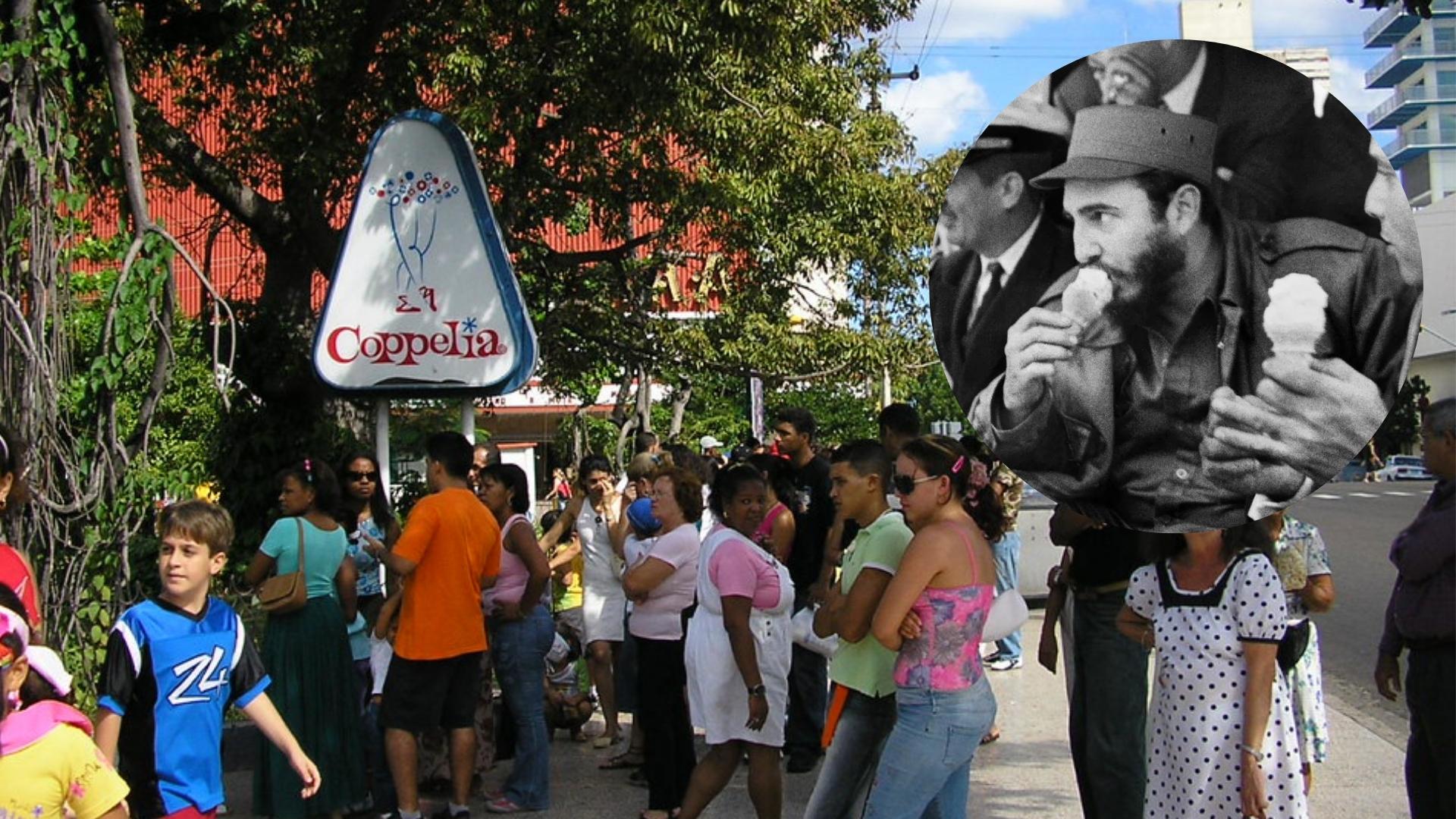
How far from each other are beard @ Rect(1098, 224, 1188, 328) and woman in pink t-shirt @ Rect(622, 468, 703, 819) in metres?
3.97

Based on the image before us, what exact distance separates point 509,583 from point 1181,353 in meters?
4.79

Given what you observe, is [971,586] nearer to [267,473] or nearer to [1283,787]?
[1283,787]

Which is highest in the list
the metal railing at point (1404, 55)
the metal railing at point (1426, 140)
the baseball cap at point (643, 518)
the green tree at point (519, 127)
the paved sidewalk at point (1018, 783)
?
the metal railing at point (1404, 55)

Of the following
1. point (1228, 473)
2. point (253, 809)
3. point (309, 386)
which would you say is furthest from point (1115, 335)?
point (309, 386)

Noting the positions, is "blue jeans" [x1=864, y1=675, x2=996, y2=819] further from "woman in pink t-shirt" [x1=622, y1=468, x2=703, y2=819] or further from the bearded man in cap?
"woman in pink t-shirt" [x1=622, y1=468, x2=703, y2=819]

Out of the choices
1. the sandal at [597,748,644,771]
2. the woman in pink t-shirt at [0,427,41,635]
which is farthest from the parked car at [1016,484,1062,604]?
the woman in pink t-shirt at [0,427,41,635]

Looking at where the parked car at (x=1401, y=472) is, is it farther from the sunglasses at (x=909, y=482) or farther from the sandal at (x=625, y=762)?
the sunglasses at (x=909, y=482)

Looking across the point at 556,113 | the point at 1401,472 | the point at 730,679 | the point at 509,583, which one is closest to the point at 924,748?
the point at 730,679

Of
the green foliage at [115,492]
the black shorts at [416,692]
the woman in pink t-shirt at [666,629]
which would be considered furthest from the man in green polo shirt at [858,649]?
the green foliage at [115,492]

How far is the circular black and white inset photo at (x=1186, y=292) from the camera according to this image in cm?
334

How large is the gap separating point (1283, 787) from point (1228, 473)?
1605 millimetres

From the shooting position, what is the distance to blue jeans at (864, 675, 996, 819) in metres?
4.91

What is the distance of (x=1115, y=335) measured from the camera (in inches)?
136

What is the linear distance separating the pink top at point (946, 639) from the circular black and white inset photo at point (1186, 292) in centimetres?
136
